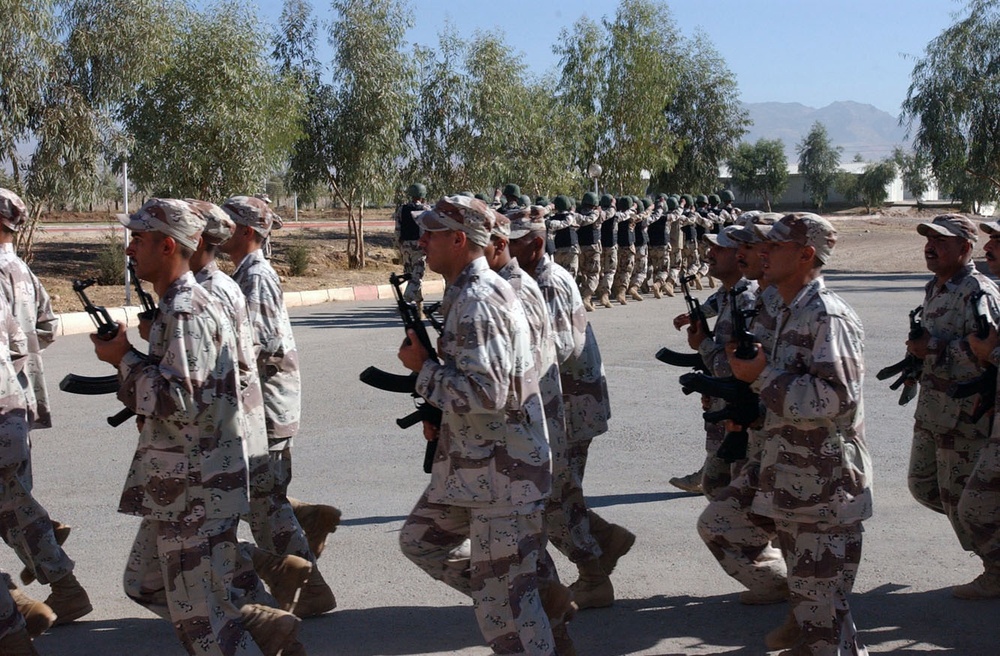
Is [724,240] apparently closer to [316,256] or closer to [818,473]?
[818,473]

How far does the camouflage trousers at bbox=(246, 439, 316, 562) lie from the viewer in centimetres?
526

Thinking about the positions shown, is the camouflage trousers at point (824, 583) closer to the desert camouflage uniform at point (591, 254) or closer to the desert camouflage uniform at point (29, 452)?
the desert camouflage uniform at point (29, 452)

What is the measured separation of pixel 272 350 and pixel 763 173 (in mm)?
72040

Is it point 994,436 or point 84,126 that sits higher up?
point 84,126

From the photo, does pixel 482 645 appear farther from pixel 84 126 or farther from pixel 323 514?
pixel 84 126

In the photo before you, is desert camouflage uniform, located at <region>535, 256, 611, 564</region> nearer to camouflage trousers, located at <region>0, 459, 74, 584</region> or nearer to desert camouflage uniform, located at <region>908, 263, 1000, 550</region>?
desert camouflage uniform, located at <region>908, 263, 1000, 550</region>

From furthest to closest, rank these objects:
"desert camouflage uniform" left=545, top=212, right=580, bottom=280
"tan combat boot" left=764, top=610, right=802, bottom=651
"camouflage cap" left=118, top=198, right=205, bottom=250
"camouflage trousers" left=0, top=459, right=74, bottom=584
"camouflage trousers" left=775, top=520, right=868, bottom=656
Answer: "desert camouflage uniform" left=545, top=212, right=580, bottom=280, "camouflage trousers" left=0, top=459, right=74, bottom=584, "tan combat boot" left=764, top=610, right=802, bottom=651, "camouflage trousers" left=775, top=520, right=868, bottom=656, "camouflage cap" left=118, top=198, right=205, bottom=250

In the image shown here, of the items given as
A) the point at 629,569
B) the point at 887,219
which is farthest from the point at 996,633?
the point at 887,219

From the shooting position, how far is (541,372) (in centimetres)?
447

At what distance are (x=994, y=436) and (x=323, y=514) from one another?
126 inches

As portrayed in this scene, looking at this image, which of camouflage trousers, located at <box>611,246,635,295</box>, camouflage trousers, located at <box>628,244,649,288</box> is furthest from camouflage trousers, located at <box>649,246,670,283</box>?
camouflage trousers, located at <box>611,246,635,295</box>

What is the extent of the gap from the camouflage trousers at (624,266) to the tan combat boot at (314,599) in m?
15.5

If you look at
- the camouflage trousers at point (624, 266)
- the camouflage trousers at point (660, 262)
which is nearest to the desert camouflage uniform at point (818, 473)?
the camouflage trousers at point (624, 266)

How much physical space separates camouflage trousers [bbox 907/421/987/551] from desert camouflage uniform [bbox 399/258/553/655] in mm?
2393
